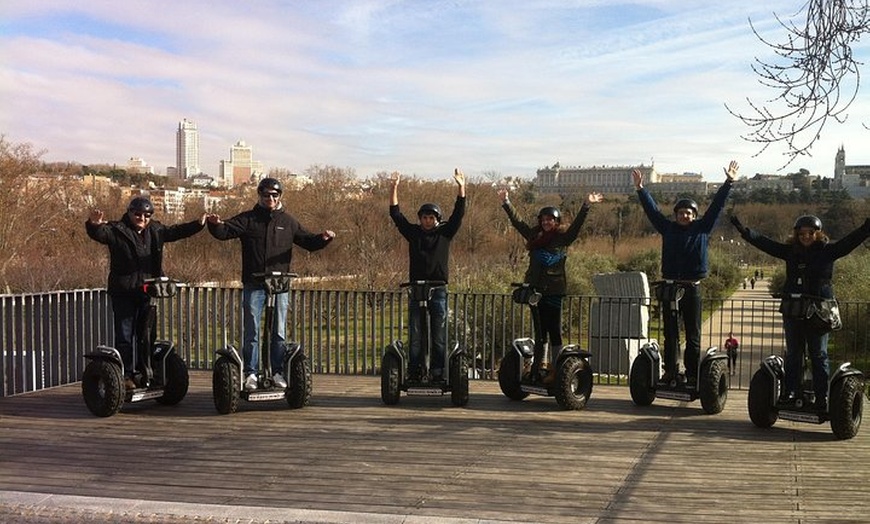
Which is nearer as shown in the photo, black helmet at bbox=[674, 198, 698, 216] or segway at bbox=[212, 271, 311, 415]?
segway at bbox=[212, 271, 311, 415]

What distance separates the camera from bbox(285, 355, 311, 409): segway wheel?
8.06 metres

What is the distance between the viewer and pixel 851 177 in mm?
14477

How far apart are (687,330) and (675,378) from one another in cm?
50

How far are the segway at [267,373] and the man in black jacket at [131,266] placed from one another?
0.86 m

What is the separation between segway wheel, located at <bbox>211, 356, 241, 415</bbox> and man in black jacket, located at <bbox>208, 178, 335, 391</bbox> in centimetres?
14

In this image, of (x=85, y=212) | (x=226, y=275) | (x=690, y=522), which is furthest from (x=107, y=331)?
(x=85, y=212)

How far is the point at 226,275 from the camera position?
81.9 ft

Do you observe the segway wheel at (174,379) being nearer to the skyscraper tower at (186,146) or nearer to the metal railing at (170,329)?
the metal railing at (170,329)

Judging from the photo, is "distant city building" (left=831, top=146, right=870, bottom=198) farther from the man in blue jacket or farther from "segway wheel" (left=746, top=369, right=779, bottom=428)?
"segway wheel" (left=746, top=369, right=779, bottom=428)

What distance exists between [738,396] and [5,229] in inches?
749

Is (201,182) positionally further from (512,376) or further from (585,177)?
(512,376)

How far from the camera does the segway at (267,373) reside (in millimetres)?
7793

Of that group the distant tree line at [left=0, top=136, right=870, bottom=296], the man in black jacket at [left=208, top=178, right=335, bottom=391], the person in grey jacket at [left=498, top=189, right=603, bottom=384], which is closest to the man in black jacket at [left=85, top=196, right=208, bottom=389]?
the man in black jacket at [left=208, top=178, right=335, bottom=391]

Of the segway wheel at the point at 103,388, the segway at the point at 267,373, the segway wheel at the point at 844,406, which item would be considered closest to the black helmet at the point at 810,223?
the segway wheel at the point at 844,406
